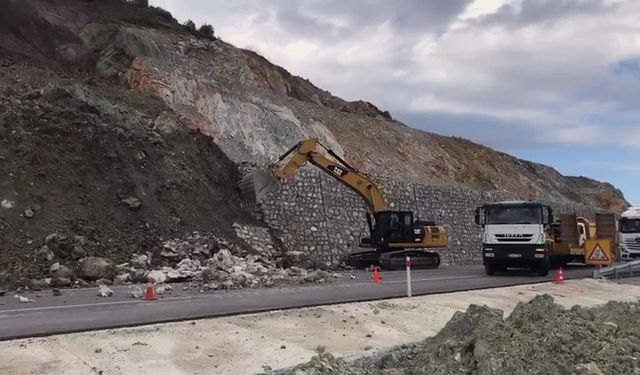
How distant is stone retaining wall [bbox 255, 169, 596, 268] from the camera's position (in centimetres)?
2769

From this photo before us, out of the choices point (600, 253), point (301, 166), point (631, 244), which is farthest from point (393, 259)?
point (631, 244)

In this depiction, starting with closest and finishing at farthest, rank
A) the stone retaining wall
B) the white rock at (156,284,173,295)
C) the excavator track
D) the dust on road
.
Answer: the dust on road, the white rock at (156,284,173,295), the excavator track, the stone retaining wall

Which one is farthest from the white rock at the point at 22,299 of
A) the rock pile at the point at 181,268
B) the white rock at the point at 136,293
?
the white rock at the point at 136,293

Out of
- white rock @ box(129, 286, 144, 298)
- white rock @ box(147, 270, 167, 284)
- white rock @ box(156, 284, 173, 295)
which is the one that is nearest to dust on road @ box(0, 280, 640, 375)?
white rock @ box(129, 286, 144, 298)

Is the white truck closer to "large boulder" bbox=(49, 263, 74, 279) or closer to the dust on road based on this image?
the dust on road

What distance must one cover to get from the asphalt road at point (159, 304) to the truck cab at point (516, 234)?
12.7ft

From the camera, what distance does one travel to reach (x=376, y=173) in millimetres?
38906

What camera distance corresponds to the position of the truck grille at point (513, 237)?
22594 mm

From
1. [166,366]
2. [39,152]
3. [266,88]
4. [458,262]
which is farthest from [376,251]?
[166,366]

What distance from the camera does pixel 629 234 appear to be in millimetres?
33031

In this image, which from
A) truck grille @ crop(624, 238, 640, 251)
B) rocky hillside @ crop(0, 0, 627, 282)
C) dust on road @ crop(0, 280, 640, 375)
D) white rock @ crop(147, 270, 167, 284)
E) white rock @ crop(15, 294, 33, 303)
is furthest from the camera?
truck grille @ crop(624, 238, 640, 251)

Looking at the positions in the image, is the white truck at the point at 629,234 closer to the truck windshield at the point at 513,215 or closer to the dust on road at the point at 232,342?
the truck windshield at the point at 513,215

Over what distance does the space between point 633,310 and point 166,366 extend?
985cm

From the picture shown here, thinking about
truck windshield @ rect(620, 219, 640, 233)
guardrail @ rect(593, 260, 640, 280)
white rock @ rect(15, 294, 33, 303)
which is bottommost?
guardrail @ rect(593, 260, 640, 280)
